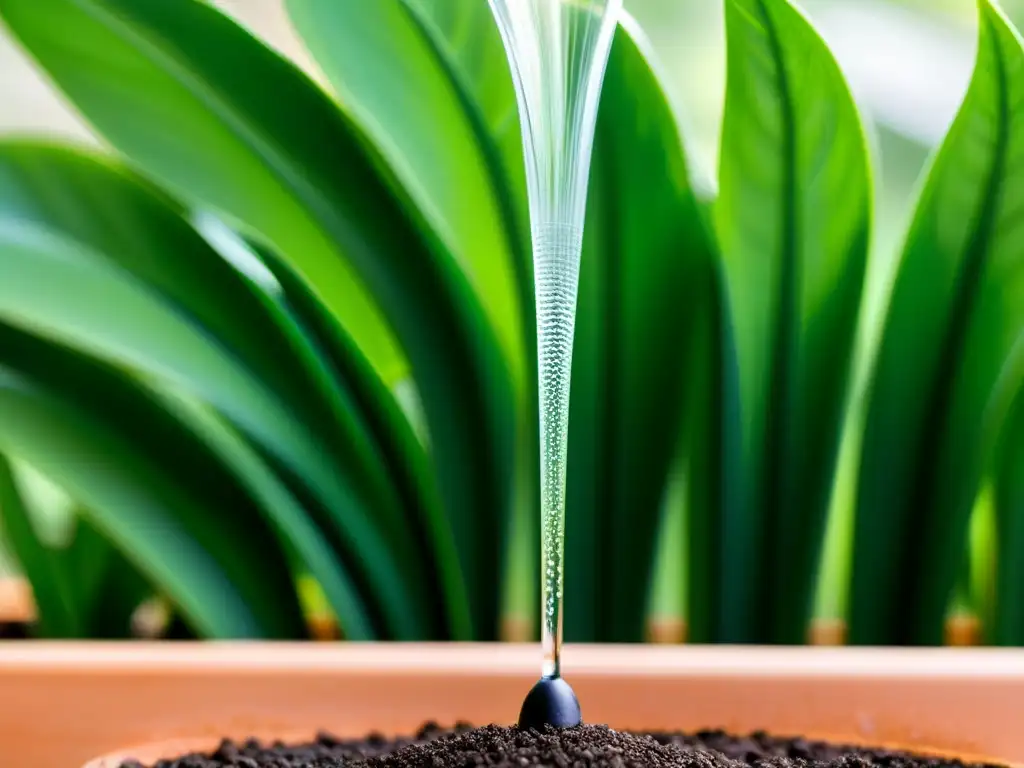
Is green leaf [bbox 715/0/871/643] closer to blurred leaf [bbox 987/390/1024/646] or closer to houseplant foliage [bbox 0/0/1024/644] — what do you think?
houseplant foliage [bbox 0/0/1024/644]

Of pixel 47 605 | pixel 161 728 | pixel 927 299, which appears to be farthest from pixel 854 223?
pixel 47 605

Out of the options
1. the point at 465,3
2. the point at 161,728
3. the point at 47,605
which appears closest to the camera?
the point at 161,728

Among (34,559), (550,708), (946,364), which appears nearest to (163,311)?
(34,559)

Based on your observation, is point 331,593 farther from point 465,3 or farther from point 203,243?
point 465,3

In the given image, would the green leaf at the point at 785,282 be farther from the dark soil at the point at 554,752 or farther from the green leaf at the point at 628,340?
the dark soil at the point at 554,752

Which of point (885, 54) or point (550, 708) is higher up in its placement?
point (885, 54)

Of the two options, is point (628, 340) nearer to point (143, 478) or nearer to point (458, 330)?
point (458, 330)
